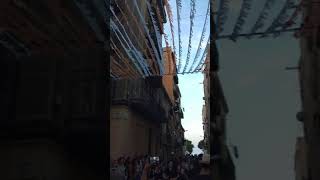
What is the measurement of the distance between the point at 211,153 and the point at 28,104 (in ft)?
5.34

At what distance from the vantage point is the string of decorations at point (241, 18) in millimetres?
4194

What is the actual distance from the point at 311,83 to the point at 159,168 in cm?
192

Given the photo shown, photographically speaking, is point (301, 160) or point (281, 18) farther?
point (281, 18)

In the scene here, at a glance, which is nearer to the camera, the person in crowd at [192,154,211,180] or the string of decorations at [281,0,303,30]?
the string of decorations at [281,0,303,30]

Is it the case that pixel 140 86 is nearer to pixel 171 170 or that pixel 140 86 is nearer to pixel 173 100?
pixel 171 170

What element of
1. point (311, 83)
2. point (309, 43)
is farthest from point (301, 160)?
point (309, 43)

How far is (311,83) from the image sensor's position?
3.97m

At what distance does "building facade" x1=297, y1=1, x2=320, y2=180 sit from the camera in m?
3.88

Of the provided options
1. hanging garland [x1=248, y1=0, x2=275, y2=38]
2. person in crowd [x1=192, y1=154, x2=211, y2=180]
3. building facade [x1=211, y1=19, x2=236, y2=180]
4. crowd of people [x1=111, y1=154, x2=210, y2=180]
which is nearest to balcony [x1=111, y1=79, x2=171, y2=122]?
crowd of people [x1=111, y1=154, x2=210, y2=180]

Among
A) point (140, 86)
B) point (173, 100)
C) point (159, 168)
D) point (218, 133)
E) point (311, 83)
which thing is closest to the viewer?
point (311, 83)

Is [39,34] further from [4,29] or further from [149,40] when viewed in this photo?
[149,40]

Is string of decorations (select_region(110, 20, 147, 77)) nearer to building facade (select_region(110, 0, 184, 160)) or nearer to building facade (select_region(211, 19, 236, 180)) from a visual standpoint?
building facade (select_region(110, 0, 184, 160))

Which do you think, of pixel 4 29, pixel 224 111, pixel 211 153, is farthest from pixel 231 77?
pixel 4 29

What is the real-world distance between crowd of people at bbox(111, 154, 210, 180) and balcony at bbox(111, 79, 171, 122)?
449 millimetres
